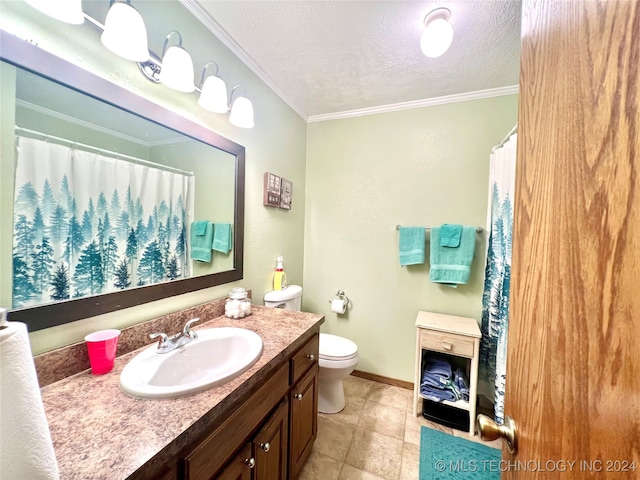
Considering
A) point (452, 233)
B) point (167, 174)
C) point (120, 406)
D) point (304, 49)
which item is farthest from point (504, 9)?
point (120, 406)

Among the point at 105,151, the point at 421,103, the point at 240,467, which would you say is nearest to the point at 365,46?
the point at 421,103

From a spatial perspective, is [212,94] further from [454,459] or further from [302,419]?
[454,459]

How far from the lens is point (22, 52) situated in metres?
0.68

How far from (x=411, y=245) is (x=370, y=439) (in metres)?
1.36

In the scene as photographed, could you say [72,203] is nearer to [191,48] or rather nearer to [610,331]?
[191,48]

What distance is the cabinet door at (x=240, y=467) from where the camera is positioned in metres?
0.74

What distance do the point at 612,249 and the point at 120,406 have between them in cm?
106

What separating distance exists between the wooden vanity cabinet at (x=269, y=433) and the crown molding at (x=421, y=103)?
187cm

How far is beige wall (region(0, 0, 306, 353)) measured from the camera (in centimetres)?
76

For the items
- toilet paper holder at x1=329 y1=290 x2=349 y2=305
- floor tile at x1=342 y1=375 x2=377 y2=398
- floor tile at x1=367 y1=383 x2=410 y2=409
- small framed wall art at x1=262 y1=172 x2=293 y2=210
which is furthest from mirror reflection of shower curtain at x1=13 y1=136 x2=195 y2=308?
floor tile at x1=367 y1=383 x2=410 y2=409

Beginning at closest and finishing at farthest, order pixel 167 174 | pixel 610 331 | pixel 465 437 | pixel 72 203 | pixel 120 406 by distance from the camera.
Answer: pixel 610 331 → pixel 120 406 → pixel 72 203 → pixel 167 174 → pixel 465 437

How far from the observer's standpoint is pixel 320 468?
4.45 ft

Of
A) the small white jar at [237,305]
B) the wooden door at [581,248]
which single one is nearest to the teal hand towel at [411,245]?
the small white jar at [237,305]

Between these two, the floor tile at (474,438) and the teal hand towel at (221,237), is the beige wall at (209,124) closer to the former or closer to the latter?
the teal hand towel at (221,237)
